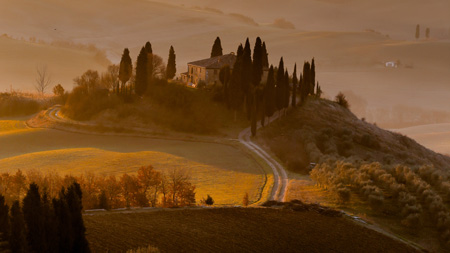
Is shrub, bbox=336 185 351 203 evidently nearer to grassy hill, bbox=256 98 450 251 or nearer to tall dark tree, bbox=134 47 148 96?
grassy hill, bbox=256 98 450 251

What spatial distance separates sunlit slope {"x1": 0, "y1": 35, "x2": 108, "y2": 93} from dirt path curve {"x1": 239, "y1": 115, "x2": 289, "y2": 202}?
9591 centimetres

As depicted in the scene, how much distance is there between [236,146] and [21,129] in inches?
1341

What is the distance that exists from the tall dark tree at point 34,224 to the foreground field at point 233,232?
3679mm

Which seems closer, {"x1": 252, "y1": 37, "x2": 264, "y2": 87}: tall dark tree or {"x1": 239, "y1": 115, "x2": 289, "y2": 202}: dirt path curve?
{"x1": 239, "y1": 115, "x2": 289, "y2": 202}: dirt path curve

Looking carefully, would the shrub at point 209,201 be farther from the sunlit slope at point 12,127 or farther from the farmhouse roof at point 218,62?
the sunlit slope at point 12,127

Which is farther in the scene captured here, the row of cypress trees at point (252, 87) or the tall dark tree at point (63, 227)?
the row of cypress trees at point (252, 87)

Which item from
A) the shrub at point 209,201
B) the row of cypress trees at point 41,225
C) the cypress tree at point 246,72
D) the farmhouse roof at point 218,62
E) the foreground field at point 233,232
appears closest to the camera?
the row of cypress trees at point 41,225

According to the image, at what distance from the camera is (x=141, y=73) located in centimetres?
7325

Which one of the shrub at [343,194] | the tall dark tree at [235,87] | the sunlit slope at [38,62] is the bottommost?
the shrub at [343,194]

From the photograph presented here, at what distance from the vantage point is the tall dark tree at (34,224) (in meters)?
22.9

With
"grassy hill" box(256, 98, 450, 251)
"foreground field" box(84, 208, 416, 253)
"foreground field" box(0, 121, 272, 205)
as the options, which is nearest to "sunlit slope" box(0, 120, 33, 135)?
"foreground field" box(0, 121, 272, 205)

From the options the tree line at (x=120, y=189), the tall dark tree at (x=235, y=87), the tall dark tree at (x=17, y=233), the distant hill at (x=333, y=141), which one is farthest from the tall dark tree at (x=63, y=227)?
the tall dark tree at (x=235, y=87)

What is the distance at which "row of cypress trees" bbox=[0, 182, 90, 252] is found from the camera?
71.9 ft

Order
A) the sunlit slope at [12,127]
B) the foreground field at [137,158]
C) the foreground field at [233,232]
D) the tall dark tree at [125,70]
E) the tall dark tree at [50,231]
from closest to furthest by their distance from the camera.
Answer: the tall dark tree at [50,231] < the foreground field at [233,232] < the foreground field at [137,158] < the sunlit slope at [12,127] < the tall dark tree at [125,70]
